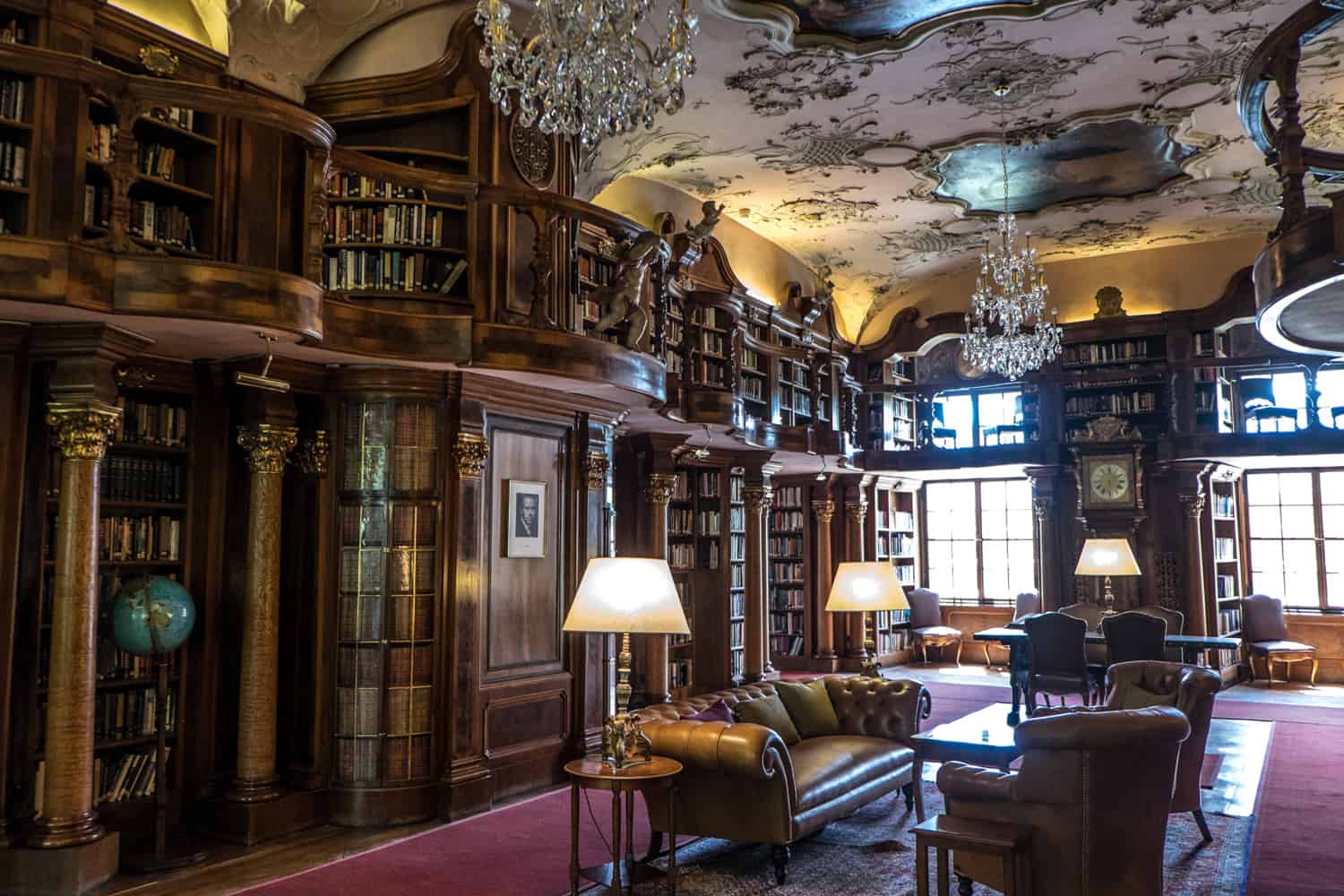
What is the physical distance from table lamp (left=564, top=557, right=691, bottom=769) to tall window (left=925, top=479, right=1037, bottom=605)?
35.8 ft

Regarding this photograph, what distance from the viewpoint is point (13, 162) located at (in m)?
5.20

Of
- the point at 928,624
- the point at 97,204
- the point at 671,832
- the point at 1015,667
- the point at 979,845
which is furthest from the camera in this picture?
the point at 928,624

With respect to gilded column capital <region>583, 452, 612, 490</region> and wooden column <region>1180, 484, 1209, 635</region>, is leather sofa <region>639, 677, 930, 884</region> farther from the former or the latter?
wooden column <region>1180, 484, 1209, 635</region>

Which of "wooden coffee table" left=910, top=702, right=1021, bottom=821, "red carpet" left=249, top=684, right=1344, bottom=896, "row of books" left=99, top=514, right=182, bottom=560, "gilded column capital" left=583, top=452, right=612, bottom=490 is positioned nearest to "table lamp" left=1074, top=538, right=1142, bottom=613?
"red carpet" left=249, top=684, right=1344, bottom=896

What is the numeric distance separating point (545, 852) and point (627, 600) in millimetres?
1843

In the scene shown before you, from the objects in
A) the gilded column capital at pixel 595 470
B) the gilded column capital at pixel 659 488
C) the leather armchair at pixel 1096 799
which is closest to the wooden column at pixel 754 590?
the gilded column capital at pixel 659 488

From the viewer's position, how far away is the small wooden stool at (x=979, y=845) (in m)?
4.15

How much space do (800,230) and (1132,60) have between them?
4781mm

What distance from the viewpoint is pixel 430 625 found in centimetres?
644

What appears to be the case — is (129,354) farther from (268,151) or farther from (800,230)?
(800,230)

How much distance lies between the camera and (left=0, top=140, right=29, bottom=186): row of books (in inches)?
203

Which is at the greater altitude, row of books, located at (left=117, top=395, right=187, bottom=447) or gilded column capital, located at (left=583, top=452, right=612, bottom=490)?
row of books, located at (left=117, top=395, right=187, bottom=447)

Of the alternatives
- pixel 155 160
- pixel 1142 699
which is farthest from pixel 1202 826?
pixel 155 160

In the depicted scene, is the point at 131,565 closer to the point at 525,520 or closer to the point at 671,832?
the point at 525,520
